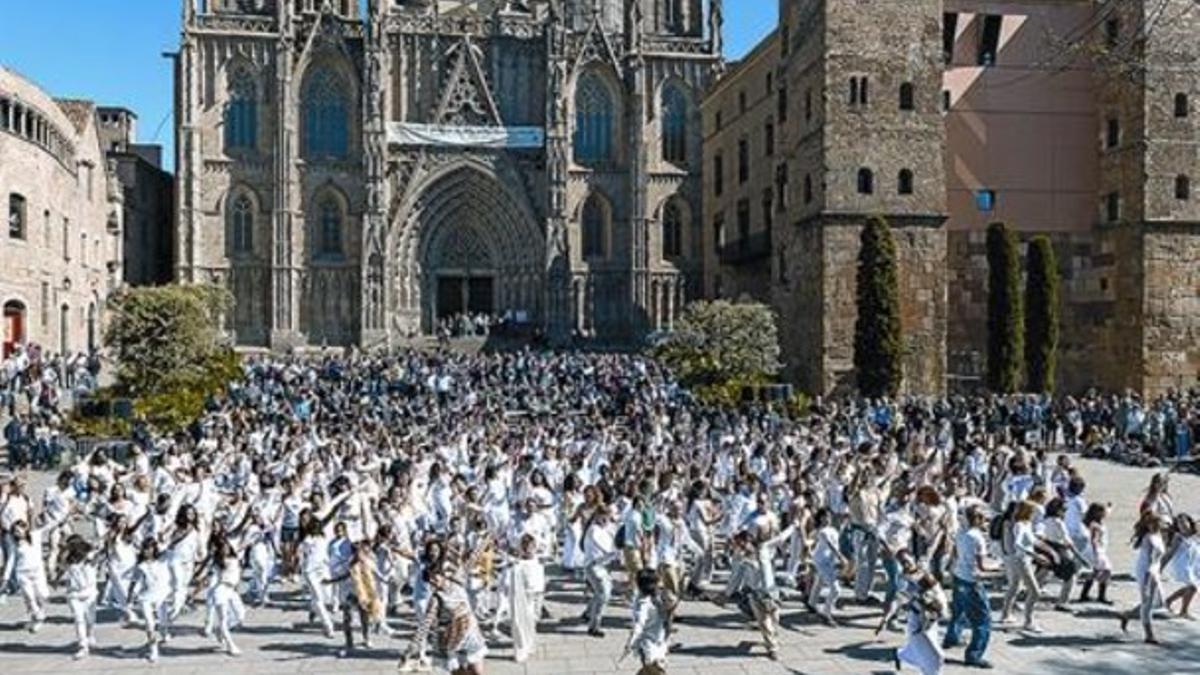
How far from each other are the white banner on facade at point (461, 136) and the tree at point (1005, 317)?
3319cm

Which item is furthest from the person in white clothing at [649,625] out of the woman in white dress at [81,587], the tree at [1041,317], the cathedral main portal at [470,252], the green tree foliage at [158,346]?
the cathedral main portal at [470,252]

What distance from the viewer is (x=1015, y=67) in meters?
38.6

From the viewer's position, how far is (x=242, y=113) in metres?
61.9

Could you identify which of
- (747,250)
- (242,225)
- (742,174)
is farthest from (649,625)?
(242,225)

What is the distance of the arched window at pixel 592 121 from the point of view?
65.2m

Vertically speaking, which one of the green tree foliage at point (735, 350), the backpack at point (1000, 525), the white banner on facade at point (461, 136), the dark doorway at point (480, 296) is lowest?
the backpack at point (1000, 525)

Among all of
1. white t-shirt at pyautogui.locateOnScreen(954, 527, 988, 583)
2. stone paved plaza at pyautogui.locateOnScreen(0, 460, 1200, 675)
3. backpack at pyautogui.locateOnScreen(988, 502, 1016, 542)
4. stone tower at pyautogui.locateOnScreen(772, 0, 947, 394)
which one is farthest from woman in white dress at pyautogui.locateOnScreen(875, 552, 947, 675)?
stone tower at pyautogui.locateOnScreen(772, 0, 947, 394)

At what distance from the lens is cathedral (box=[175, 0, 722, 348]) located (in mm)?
61125

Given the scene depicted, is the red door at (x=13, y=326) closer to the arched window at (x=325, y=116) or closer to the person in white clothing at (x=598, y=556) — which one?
the arched window at (x=325, y=116)

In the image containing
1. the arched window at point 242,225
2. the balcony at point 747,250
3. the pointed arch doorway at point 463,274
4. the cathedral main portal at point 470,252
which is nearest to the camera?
the balcony at point 747,250

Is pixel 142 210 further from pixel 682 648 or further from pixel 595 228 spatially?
pixel 682 648

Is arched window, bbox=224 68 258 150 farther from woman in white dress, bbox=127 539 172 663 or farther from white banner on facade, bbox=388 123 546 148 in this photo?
woman in white dress, bbox=127 539 172 663

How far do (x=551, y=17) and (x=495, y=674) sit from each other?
56.1m

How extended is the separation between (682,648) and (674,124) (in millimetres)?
54562
